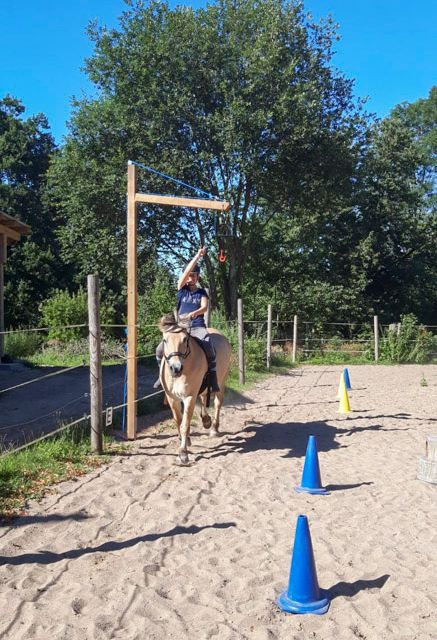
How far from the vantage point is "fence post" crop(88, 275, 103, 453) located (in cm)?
672

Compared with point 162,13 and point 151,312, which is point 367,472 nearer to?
point 151,312

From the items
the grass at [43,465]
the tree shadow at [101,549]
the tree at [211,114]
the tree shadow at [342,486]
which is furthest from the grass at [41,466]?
the tree at [211,114]

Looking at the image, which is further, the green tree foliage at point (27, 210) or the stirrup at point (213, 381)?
the green tree foliage at point (27, 210)

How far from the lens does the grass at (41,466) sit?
509cm

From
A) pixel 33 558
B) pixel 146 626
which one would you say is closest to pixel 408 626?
pixel 146 626

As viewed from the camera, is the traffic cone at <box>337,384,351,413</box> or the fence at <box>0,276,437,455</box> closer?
→ the fence at <box>0,276,437,455</box>

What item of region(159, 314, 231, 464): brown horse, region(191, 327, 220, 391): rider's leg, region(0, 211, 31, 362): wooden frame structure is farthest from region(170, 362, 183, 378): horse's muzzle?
region(0, 211, 31, 362): wooden frame structure

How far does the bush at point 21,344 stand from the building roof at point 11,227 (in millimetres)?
4141

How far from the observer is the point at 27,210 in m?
31.6

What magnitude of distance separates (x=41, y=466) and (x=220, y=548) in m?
2.52

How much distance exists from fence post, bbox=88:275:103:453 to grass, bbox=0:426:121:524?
0.19 meters

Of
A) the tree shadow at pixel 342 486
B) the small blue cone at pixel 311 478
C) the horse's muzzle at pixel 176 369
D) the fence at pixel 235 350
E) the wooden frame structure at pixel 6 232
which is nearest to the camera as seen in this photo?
the small blue cone at pixel 311 478

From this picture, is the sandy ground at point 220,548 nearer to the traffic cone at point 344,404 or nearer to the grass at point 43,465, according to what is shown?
the grass at point 43,465

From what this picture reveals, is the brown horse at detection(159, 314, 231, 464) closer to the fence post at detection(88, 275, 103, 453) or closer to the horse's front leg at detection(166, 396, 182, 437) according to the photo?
the horse's front leg at detection(166, 396, 182, 437)
